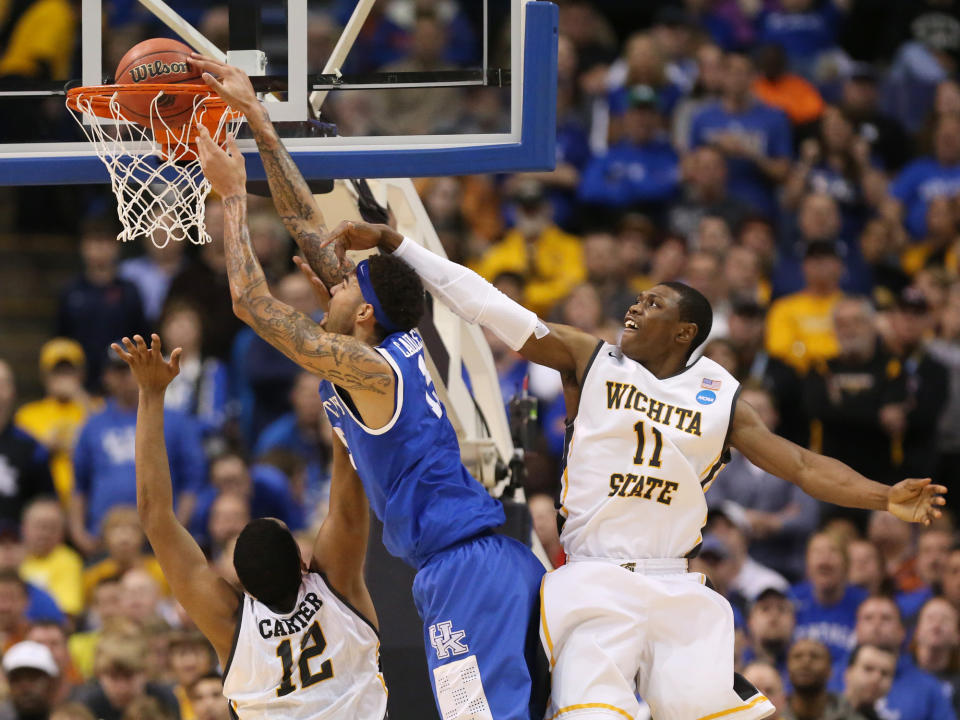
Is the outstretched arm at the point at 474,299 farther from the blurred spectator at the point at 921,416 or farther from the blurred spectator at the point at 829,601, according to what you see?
the blurred spectator at the point at 921,416

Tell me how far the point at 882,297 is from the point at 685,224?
168 centimetres

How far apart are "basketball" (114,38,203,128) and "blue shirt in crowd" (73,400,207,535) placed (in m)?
5.08

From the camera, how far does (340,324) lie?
594 cm

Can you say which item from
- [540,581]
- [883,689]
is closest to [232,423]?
[883,689]

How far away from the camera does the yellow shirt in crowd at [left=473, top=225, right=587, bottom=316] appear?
475 inches

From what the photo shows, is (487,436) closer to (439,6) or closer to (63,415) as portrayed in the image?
(63,415)

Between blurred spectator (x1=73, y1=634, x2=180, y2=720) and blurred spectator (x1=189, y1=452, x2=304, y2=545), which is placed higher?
blurred spectator (x1=189, y1=452, x2=304, y2=545)

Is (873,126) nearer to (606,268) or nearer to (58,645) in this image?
(606,268)

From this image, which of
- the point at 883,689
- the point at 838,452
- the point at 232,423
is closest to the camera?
the point at 883,689

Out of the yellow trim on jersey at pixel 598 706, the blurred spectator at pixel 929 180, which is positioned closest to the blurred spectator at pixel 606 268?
the blurred spectator at pixel 929 180

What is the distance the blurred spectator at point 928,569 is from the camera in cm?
949

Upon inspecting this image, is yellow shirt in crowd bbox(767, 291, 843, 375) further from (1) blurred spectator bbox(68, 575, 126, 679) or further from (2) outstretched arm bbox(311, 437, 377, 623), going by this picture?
(2) outstretched arm bbox(311, 437, 377, 623)

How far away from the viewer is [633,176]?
12695mm

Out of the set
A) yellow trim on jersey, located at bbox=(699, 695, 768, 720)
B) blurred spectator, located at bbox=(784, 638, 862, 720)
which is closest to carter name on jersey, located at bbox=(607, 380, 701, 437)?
yellow trim on jersey, located at bbox=(699, 695, 768, 720)
